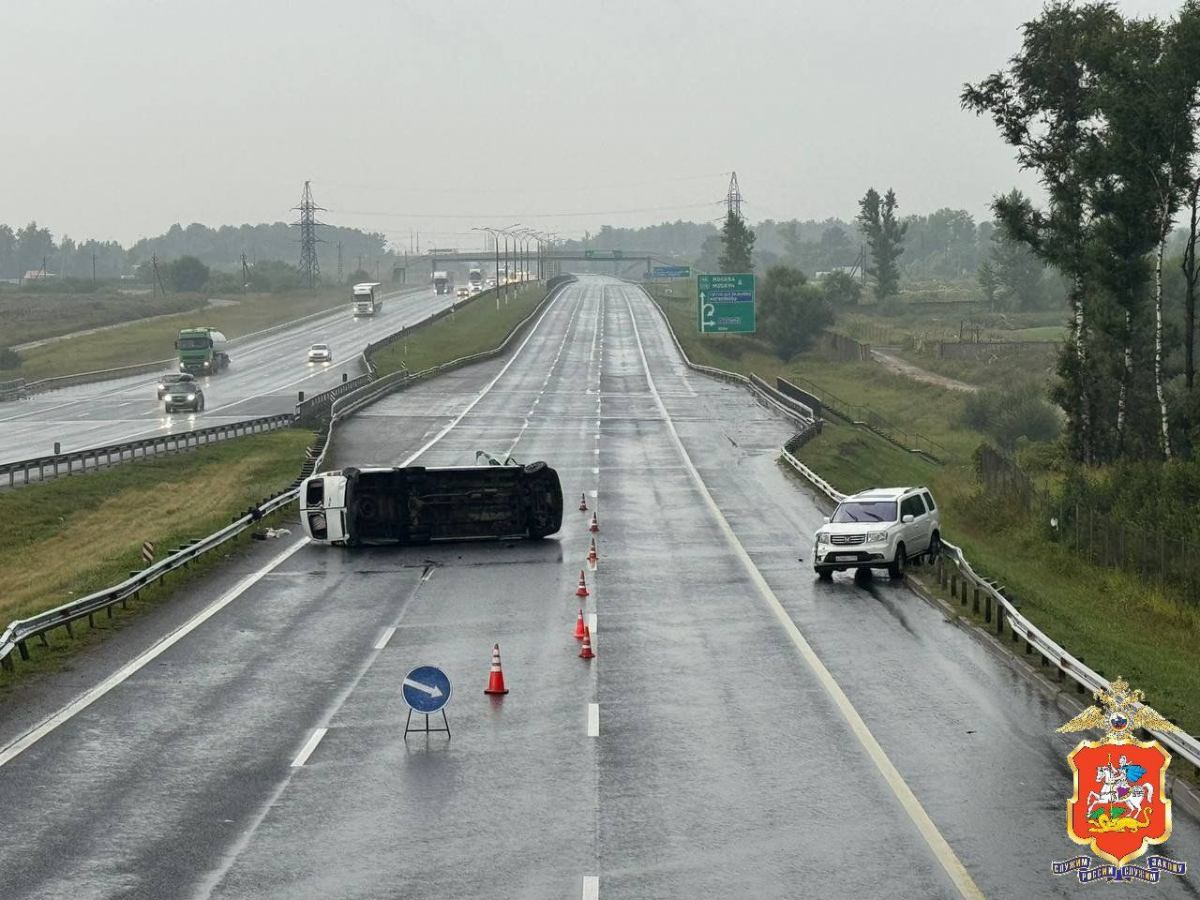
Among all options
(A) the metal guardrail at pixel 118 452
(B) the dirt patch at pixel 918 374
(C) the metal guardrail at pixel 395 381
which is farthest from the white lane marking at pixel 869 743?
(B) the dirt patch at pixel 918 374

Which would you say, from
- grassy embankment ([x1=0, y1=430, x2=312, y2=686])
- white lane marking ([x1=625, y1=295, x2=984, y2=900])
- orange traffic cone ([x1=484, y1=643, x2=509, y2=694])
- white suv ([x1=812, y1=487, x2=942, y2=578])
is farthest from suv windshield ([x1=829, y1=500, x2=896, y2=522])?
grassy embankment ([x1=0, y1=430, x2=312, y2=686])

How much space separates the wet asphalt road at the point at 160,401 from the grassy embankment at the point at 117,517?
8451mm

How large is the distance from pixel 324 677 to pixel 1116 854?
13736mm

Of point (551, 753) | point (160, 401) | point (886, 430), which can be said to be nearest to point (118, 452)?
point (160, 401)

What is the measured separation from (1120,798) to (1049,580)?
26.7 meters

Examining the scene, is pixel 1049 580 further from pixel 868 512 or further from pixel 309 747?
pixel 309 747

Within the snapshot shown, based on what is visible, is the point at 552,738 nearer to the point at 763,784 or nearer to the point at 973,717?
the point at 763,784

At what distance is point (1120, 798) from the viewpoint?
1430 cm

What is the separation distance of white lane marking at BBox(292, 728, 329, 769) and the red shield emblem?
9.52m

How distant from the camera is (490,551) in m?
40.0

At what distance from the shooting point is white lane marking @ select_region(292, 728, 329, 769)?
20203mm

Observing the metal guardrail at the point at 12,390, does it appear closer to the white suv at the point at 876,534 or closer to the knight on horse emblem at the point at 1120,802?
the white suv at the point at 876,534

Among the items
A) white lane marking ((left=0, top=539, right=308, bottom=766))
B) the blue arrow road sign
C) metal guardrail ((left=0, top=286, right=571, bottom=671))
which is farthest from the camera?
metal guardrail ((left=0, top=286, right=571, bottom=671))

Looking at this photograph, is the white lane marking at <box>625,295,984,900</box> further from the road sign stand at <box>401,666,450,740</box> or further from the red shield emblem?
the road sign stand at <box>401,666,450,740</box>
